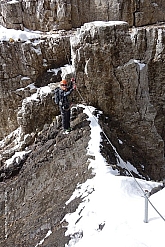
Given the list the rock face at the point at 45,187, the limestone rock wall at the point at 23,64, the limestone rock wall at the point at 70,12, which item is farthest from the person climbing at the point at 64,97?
the limestone rock wall at the point at 70,12

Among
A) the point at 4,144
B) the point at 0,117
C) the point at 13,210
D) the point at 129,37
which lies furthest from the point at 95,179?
the point at 0,117

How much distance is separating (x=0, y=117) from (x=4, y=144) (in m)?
3.03

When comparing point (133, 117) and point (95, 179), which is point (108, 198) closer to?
point (95, 179)

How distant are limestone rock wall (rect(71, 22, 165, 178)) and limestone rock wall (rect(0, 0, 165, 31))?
5.91 m

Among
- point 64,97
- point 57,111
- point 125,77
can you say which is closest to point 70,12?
point 125,77

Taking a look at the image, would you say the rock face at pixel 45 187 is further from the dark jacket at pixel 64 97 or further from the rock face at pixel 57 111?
the dark jacket at pixel 64 97

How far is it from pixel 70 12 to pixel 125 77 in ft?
28.0

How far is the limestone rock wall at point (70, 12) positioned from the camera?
1636 cm

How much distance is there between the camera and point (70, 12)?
16859 millimetres

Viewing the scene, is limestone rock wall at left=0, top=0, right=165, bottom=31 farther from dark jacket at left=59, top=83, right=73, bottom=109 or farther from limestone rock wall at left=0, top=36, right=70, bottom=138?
dark jacket at left=59, top=83, right=73, bottom=109

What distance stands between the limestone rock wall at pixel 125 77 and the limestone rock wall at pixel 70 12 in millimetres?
5912

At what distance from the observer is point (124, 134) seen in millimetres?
11414

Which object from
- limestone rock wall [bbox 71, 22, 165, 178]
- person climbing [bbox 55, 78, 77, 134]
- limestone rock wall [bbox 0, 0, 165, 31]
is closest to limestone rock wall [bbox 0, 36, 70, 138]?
limestone rock wall [bbox 0, 0, 165, 31]

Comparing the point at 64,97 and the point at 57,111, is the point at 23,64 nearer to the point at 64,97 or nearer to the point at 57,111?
the point at 57,111
